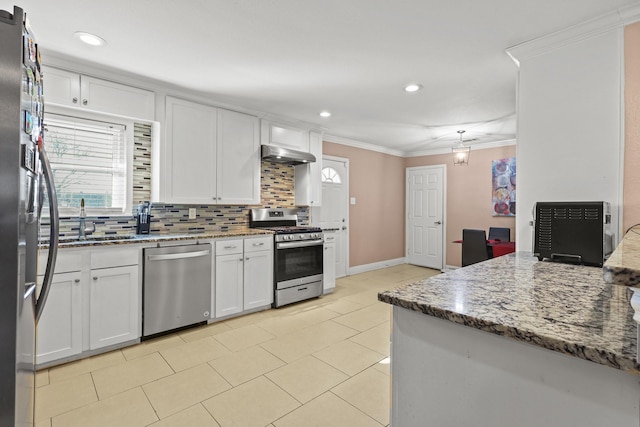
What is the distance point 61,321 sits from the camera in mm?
2346

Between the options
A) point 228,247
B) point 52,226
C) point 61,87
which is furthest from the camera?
point 228,247

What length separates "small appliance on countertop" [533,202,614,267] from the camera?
1.67m

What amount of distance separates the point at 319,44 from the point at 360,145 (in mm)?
3454

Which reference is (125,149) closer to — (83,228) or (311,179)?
(83,228)

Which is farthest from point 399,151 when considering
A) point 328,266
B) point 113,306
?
point 113,306

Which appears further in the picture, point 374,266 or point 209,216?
point 374,266

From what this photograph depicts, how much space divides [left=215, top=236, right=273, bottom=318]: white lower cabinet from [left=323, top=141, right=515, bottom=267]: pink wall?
2.23 meters

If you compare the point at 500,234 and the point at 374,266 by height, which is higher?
the point at 500,234

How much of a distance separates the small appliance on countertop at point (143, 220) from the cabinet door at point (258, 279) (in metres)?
1.02

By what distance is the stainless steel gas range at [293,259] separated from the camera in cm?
369

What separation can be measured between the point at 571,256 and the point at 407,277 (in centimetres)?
372

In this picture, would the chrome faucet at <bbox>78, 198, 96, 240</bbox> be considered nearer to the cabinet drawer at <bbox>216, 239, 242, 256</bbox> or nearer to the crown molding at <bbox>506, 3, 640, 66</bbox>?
the cabinet drawer at <bbox>216, 239, 242, 256</bbox>

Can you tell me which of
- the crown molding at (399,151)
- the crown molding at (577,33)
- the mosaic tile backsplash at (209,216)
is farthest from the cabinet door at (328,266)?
the crown molding at (577,33)

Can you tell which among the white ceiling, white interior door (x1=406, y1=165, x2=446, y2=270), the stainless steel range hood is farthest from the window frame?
white interior door (x1=406, y1=165, x2=446, y2=270)
